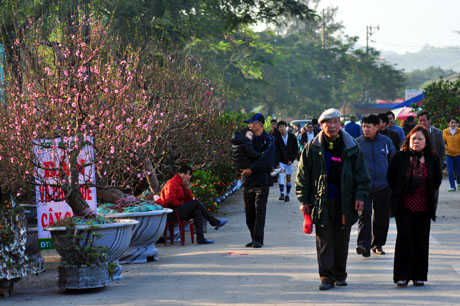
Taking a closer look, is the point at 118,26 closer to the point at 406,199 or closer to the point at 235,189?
the point at 235,189

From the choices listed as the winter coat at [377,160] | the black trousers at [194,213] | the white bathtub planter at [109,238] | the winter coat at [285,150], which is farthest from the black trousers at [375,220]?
the winter coat at [285,150]

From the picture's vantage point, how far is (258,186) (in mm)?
12453

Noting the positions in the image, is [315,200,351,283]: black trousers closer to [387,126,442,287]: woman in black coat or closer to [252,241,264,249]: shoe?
[387,126,442,287]: woman in black coat

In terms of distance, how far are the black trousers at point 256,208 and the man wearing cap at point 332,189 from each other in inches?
131

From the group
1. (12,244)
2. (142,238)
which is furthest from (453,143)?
(12,244)

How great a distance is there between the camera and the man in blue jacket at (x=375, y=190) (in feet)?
36.3

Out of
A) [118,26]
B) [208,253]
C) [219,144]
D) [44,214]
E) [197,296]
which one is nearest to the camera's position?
[197,296]

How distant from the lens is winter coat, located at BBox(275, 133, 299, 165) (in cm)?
1922

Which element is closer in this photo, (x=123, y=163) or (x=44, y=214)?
(x=44, y=214)

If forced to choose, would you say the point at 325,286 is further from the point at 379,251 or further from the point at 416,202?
the point at 379,251

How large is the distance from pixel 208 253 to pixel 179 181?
63.1 inches

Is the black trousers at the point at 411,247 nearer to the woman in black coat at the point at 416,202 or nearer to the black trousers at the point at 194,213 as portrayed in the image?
the woman in black coat at the point at 416,202

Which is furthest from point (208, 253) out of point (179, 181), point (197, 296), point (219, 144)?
point (219, 144)

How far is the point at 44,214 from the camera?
10344 mm
